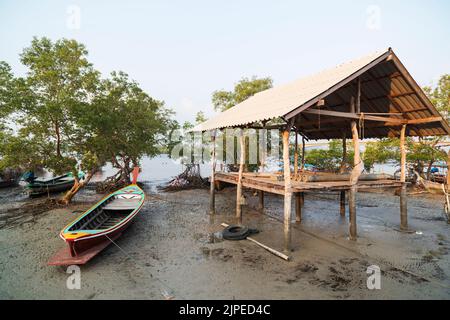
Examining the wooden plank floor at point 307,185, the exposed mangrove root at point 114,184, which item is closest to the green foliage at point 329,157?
the wooden plank floor at point 307,185

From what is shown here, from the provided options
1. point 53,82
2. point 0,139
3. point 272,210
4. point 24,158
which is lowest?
point 272,210

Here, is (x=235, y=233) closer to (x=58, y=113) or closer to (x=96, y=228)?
(x=96, y=228)

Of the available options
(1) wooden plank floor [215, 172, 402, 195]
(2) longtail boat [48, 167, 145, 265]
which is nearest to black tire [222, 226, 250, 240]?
(1) wooden plank floor [215, 172, 402, 195]

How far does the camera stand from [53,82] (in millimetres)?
13594

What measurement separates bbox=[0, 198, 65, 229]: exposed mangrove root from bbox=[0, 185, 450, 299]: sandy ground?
18.5 inches

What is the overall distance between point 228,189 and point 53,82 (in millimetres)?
14548

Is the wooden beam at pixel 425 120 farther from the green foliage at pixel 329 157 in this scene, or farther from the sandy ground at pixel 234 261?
the green foliage at pixel 329 157

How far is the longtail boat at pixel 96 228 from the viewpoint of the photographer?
676 centimetres

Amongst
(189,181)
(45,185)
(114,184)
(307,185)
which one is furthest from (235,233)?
(45,185)

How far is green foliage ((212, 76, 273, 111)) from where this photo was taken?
20.0m

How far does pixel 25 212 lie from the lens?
13.2 m

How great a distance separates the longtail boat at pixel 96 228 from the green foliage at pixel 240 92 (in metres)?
11.3
